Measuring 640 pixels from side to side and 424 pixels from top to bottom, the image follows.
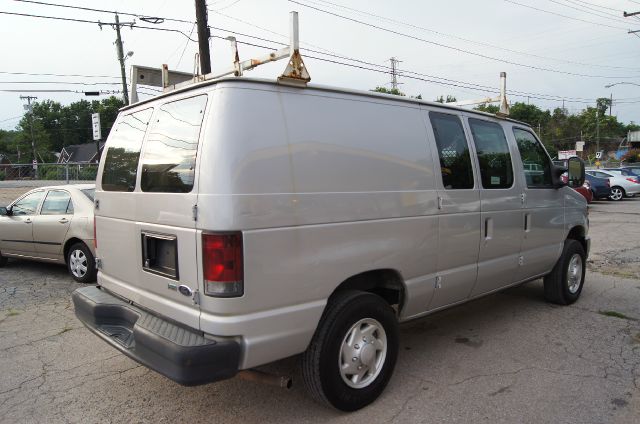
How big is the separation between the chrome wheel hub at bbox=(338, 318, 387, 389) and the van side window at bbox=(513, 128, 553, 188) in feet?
8.29

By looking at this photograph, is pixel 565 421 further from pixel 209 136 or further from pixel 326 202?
pixel 209 136

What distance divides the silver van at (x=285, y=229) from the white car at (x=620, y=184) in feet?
75.4

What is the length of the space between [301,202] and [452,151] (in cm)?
173

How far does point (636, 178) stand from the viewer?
24297mm

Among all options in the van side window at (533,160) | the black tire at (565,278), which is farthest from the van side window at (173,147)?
the black tire at (565,278)

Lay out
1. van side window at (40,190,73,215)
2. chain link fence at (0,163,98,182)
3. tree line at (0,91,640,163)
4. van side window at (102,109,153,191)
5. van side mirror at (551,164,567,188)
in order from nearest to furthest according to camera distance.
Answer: van side window at (102,109,153,191) → van side mirror at (551,164,567,188) → van side window at (40,190,73,215) → chain link fence at (0,163,98,182) → tree line at (0,91,640,163)

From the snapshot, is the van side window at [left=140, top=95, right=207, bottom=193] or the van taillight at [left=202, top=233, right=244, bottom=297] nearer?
the van taillight at [left=202, top=233, right=244, bottom=297]

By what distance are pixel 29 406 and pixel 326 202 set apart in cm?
256

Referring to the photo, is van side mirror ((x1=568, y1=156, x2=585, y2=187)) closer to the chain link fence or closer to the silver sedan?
the silver sedan

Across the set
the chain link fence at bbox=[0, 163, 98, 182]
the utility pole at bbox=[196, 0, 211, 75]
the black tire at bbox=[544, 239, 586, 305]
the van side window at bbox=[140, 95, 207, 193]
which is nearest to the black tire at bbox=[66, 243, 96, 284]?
the van side window at bbox=[140, 95, 207, 193]

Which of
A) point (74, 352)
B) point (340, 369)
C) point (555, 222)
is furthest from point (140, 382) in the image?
point (555, 222)

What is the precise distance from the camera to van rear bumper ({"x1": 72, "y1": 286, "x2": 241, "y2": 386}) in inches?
101

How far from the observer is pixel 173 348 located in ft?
8.61

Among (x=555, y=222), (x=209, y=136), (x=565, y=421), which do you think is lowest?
(x=565, y=421)
